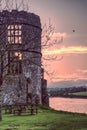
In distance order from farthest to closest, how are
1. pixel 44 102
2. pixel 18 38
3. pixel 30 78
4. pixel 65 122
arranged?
1. pixel 44 102
2. pixel 30 78
3. pixel 18 38
4. pixel 65 122

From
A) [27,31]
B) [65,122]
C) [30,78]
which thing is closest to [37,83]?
[30,78]

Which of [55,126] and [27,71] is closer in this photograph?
[55,126]

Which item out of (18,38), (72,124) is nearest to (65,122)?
(72,124)

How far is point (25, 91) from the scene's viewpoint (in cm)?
4894

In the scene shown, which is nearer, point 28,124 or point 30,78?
point 28,124

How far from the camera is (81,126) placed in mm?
25656

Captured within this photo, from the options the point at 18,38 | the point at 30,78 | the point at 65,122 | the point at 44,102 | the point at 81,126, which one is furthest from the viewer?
the point at 44,102

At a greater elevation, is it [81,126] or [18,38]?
[18,38]

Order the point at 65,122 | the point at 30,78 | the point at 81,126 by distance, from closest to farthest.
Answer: the point at 81,126
the point at 65,122
the point at 30,78

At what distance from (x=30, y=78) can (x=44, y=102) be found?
533cm

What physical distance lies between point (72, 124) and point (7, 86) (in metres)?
22.8

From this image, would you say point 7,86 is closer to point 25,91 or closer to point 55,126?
point 25,91

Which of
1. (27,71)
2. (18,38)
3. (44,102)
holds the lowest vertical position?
(44,102)

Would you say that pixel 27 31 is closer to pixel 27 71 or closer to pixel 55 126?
pixel 27 71
